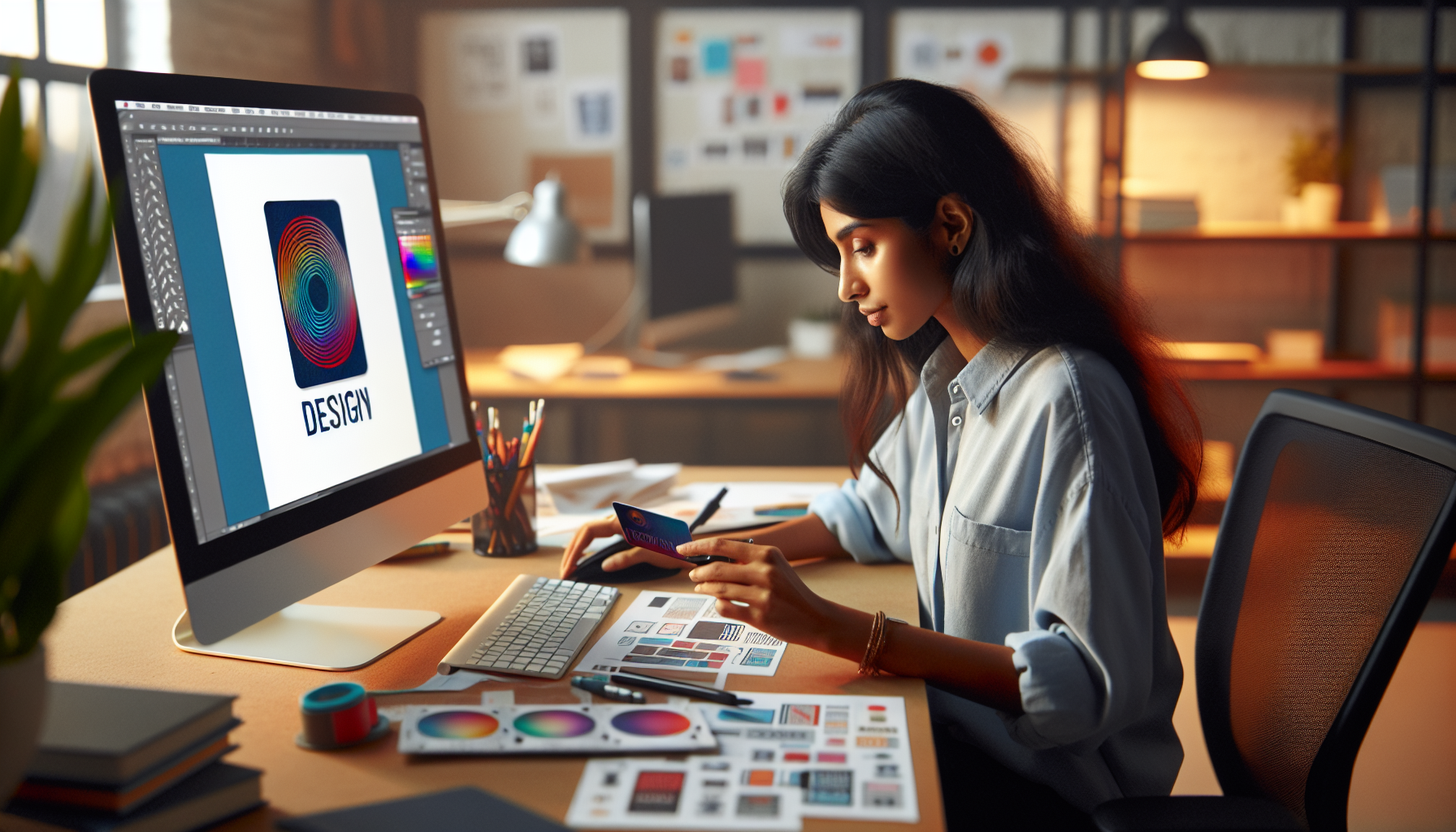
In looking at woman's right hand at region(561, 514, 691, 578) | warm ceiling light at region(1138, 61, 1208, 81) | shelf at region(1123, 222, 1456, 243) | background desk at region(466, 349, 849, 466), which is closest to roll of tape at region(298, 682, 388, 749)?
woman's right hand at region(561, 514, 691, 578)

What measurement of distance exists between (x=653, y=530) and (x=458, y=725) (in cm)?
27

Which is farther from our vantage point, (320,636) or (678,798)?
(320,636)

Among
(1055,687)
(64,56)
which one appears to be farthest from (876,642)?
(64,56)

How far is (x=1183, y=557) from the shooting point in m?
3.33

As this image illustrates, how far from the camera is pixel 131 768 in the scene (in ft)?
2.12

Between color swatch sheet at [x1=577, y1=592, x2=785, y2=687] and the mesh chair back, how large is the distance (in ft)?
1.58

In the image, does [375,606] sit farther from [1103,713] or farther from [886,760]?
[1103,713]

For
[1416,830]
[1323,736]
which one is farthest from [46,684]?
[1416,830]

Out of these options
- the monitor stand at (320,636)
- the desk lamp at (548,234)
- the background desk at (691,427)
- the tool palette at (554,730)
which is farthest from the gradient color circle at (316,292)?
the background desk at (691,427)

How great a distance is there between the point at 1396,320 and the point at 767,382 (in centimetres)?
208

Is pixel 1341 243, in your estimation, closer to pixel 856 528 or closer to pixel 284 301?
pixel 856 528

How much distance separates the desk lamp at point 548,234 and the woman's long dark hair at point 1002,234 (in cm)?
166

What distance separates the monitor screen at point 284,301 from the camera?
84 centimetres

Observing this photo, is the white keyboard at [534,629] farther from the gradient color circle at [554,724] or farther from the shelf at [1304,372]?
the shelf at [1304,372]
